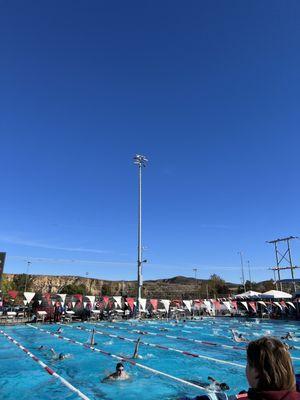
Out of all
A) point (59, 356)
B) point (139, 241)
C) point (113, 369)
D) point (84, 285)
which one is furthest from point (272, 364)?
point (84, 285)

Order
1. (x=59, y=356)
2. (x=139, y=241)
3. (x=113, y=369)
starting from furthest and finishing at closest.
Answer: (x=139, y=241) < (x=59, y=356) < (x=113, y=369)

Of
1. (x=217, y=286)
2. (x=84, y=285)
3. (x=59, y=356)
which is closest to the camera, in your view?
(x=59, y=356)

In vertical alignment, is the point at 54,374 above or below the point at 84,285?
below

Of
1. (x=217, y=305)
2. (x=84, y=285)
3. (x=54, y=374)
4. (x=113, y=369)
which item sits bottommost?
(x=113, y=369)

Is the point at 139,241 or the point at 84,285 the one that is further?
the point at 84,285

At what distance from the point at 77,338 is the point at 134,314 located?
13690mm

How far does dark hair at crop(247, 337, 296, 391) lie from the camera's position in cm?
189

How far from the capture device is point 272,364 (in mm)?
1930

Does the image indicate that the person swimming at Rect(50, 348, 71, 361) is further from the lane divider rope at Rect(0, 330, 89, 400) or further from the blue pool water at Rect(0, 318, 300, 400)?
the lane divider rope at Rect(0, 330, 89, 400)

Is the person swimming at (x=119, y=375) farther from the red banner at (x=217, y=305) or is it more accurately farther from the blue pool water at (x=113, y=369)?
the red banner at (x=217, y=305)

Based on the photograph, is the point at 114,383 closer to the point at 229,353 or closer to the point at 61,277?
the point at 229,353

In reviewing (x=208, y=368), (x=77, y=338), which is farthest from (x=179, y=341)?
(x=208, y=368)

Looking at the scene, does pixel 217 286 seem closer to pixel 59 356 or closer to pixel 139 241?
pixel 139 241

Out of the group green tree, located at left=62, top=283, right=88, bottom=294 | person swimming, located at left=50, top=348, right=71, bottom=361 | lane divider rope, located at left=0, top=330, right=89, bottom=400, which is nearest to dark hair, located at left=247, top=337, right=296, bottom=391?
lane divider rope, located at left=0, top=330, right=89, bottom=400
